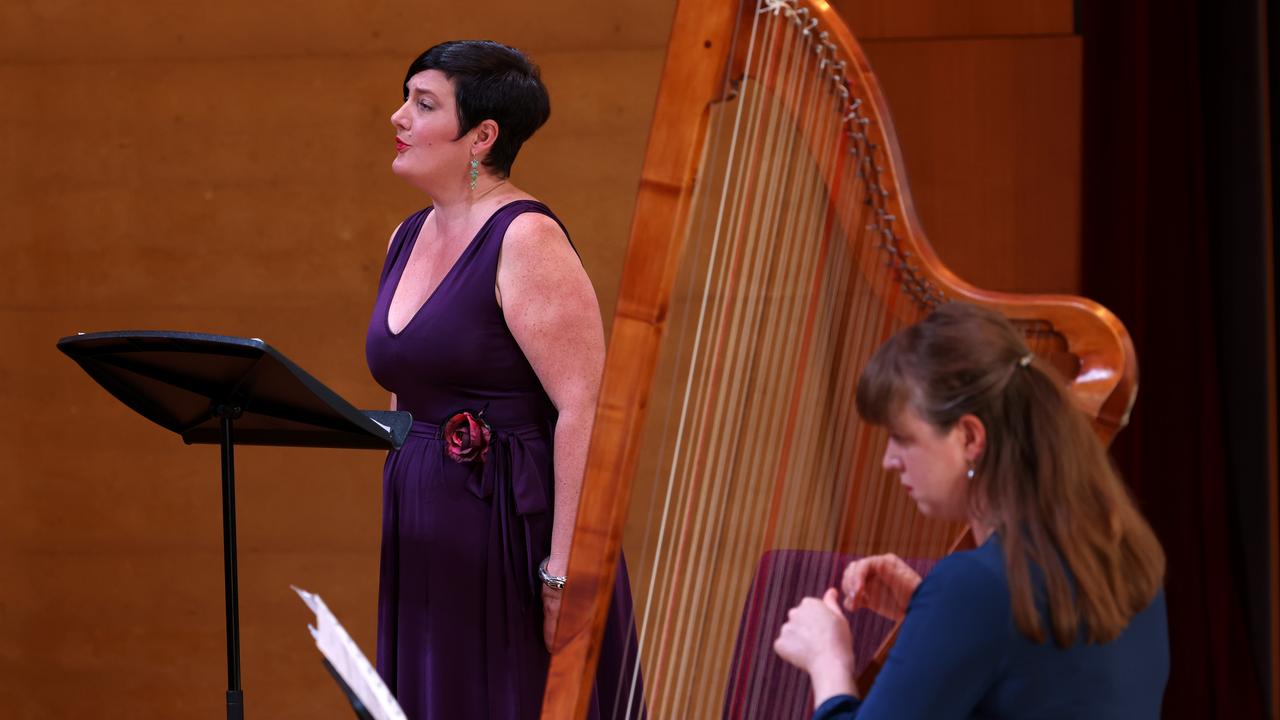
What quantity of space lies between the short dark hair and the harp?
51 centimetres

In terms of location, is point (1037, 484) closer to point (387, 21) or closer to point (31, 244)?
point (387, 21)

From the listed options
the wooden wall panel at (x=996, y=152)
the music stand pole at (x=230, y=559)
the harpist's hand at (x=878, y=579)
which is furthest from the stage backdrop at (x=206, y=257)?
the harpist's hand at (x=878, y=579)

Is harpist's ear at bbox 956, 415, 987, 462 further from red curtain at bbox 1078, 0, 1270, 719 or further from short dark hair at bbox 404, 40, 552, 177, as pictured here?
red curtain at bbox 1078, 0, 1270, 719

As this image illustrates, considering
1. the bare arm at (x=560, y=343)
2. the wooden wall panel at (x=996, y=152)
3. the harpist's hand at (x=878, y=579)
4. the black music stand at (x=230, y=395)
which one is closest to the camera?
the harpist's hand at (x=878, y=579)

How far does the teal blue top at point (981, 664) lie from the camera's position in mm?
1118

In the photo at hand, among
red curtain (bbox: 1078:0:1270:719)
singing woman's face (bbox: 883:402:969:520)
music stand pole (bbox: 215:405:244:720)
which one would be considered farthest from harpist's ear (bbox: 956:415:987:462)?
red curtain (bbox: 1078:0:1270:719)

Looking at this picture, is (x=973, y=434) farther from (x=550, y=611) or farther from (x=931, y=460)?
(x=550, y=611)

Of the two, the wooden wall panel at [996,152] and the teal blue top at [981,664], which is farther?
the wooden wall panel at [996,152]

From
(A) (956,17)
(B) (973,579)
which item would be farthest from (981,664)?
(A) (956,17)

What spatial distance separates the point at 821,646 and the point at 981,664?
17 centimetres

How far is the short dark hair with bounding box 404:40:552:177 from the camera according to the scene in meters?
2.06

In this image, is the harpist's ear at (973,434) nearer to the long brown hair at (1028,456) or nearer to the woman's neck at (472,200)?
the long brown hair at (1028,456)

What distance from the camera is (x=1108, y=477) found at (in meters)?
1.21

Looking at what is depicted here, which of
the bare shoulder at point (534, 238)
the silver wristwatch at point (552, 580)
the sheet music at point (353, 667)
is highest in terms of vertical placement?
the bare shoulder at point (534, 238)
